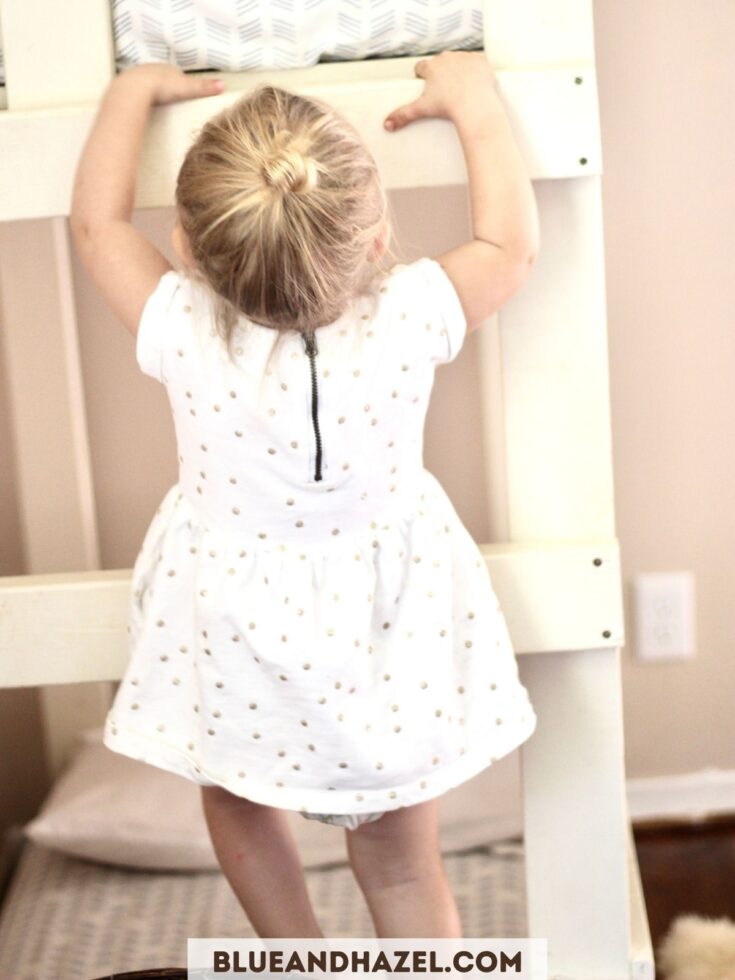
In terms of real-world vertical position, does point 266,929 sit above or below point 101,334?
below

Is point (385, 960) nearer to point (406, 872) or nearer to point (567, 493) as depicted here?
point (406, 872)

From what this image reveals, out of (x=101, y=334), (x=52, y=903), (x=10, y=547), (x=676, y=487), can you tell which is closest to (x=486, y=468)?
(x=676, y=487)

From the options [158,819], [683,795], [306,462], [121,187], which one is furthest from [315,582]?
[683,795]

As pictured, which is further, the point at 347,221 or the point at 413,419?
the point at 413,419

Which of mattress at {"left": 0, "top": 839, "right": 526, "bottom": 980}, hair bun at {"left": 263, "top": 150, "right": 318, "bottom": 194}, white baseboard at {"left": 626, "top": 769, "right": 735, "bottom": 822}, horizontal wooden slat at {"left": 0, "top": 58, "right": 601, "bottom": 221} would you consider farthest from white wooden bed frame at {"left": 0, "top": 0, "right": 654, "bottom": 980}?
white baseboard at {"left": 626, "top": 769, "right": 735, "bottom": 822}

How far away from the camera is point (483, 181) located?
0.89 m

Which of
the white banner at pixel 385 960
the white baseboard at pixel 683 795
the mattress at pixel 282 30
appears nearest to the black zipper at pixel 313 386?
the mattress at pixel 282 30

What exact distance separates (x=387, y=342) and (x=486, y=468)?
58 centimetres

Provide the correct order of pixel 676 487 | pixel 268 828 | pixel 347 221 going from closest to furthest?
1. pixel 347 221
2. pixel 268 828
3. pixel 676 487

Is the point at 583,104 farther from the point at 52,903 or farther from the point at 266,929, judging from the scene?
the point at 52,903

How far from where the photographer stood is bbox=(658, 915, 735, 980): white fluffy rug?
4.00ft

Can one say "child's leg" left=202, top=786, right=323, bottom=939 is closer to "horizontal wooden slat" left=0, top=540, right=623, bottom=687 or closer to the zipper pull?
"horizontal wooden slat" left=0, top=540, right=623, bottom=687

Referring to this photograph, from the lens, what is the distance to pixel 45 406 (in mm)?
1434

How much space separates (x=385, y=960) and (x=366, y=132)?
2.17 ft
